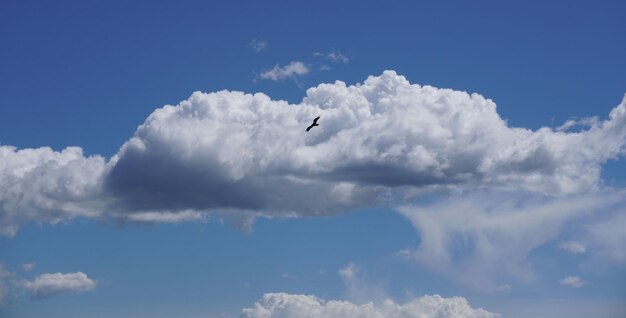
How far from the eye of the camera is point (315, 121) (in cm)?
15238

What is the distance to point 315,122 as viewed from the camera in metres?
153

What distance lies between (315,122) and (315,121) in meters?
0.94

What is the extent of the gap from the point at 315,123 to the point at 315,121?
117 cm

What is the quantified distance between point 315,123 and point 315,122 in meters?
0.44

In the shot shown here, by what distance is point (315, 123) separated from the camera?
503 ft
